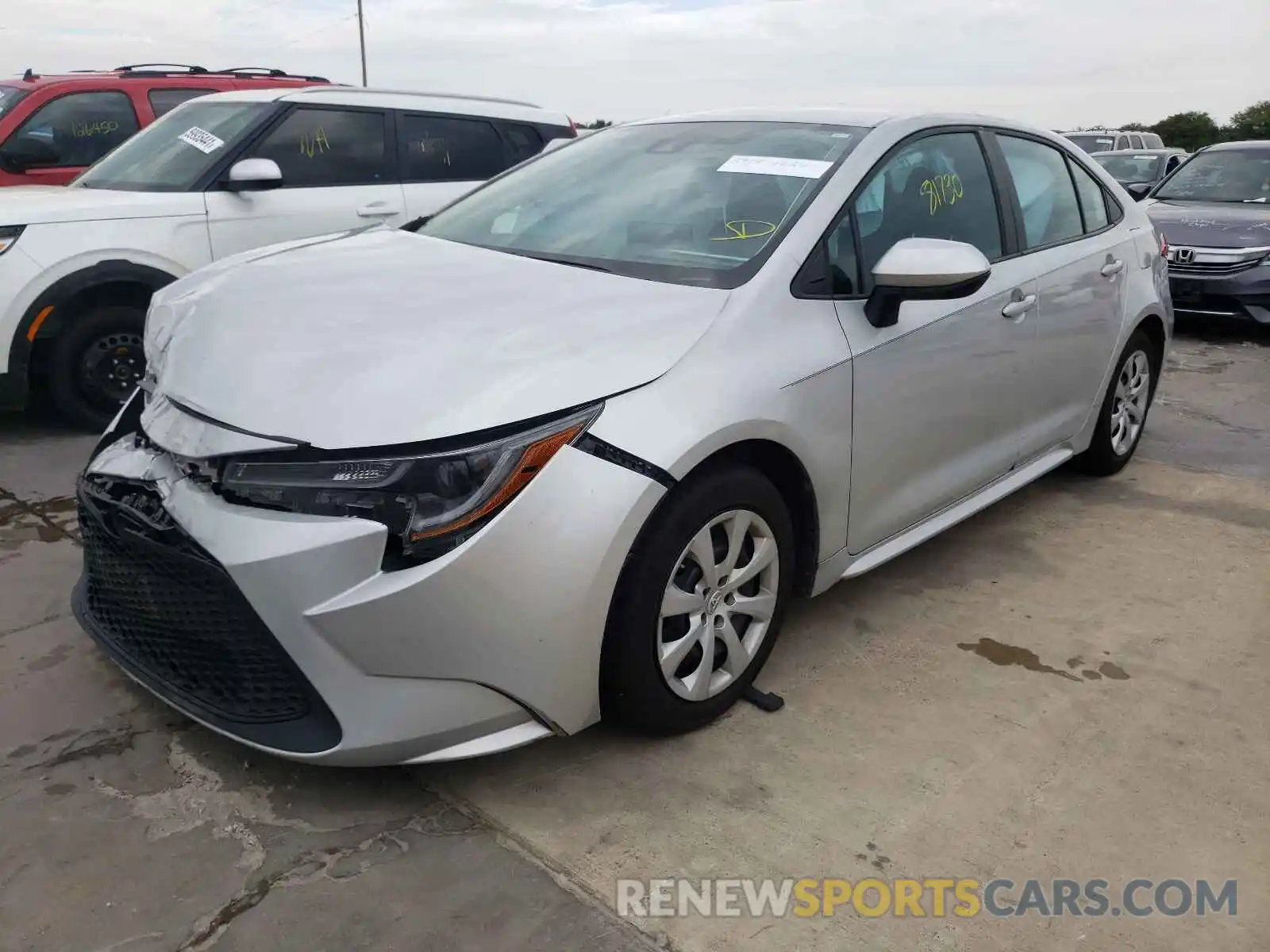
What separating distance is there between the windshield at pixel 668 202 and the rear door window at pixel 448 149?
270cm

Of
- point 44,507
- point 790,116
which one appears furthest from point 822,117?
point 44,507

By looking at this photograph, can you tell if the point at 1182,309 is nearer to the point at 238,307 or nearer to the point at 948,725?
the point at 948,725

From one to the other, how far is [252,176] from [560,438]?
3766 millimetres

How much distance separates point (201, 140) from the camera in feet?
18.4

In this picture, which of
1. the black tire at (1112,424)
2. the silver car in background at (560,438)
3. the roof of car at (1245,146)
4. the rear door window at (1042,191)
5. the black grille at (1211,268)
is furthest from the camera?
the roof of car at (1245,146)

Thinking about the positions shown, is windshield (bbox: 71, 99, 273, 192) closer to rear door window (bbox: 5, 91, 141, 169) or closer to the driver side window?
rear door window (bbox: 5, 91, 141, 169)

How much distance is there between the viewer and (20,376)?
4.90 meters

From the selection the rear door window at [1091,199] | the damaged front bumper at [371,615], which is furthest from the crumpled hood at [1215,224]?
the damaged front bumper at [371,615]

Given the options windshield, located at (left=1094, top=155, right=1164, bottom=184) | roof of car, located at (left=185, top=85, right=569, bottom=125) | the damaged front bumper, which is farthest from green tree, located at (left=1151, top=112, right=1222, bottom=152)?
the damaged front bumper

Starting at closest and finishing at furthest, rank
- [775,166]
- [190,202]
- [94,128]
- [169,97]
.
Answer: [775,166]
[190,202]
[94,128]
[169,97]

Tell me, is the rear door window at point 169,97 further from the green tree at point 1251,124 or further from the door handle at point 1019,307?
the green tree at point 1251,124

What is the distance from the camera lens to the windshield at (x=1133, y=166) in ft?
45.9

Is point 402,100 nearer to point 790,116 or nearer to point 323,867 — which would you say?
point 790,116

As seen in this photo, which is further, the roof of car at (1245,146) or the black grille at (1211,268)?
the roof of car at (1245,146)
